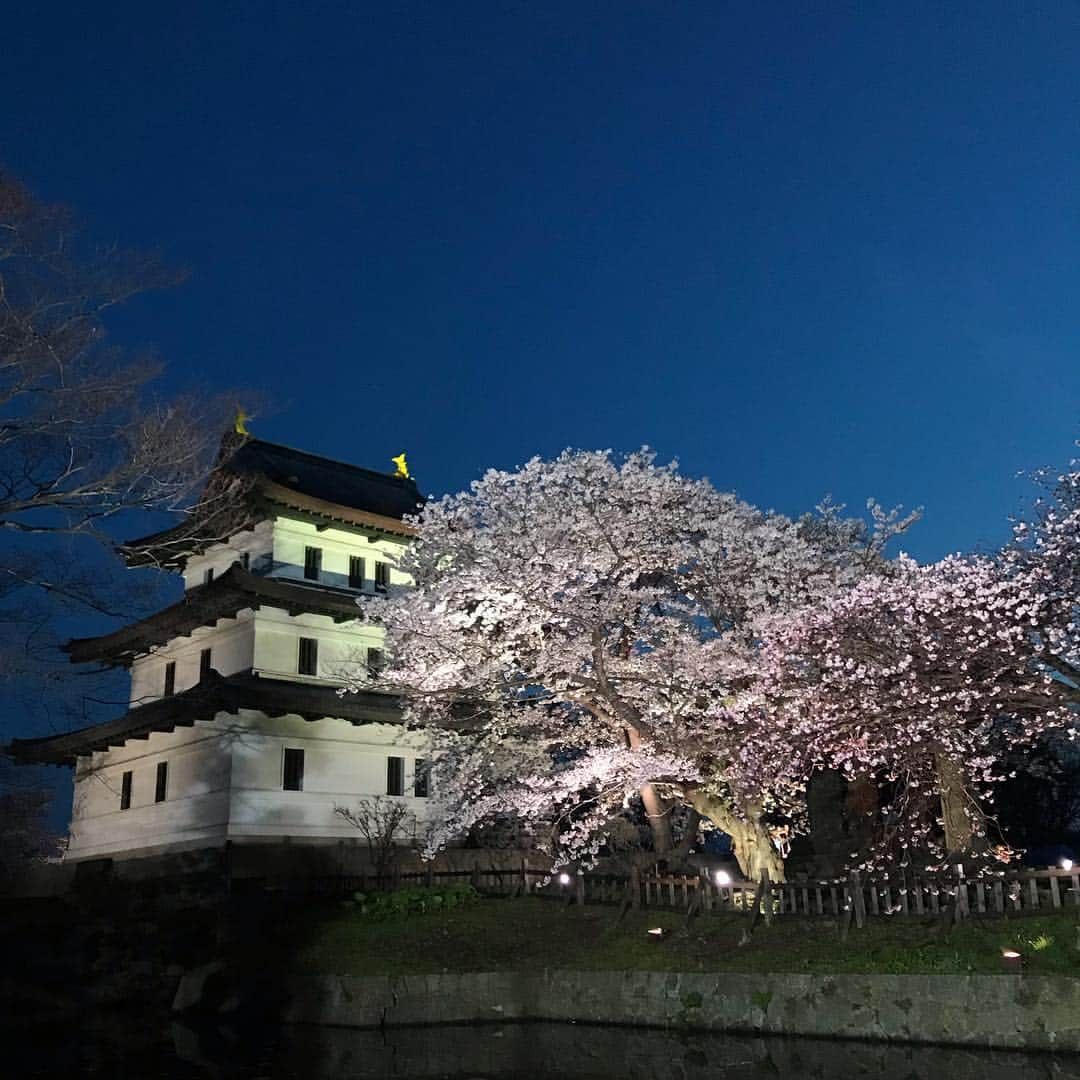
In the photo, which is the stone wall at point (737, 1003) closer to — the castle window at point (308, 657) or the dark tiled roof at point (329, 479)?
the castle window at point (308, 657)

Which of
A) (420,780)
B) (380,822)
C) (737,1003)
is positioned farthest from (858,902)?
(420,780)

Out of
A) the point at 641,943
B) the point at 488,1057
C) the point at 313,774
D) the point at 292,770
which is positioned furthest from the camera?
the point at 313,774

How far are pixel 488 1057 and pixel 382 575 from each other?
913 inches

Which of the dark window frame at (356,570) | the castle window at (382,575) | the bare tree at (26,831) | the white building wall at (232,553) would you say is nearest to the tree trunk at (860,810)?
the castle window at (382,575)

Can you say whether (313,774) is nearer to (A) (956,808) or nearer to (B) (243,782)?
(B) (243,782)

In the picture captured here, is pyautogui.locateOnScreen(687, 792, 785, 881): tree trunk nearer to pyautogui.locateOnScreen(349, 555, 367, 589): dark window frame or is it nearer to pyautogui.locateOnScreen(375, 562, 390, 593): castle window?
pyautogui.locateOnScreen(375, 562, 390, 593): castle window

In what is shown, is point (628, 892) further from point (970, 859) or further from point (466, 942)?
point (970, 859)

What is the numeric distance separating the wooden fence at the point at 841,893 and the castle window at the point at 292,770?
7409mm

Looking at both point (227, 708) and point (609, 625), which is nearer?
point (609, 625)

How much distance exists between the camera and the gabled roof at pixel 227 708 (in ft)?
105

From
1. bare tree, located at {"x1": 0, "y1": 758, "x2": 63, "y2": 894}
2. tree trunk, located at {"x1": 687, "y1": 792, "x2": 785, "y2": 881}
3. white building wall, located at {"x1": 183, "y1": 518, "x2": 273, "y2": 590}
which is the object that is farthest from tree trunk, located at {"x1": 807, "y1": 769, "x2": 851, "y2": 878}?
bare tree, located at {"x1": 0, "y1": 758, "x2": 63, "y2": 894}

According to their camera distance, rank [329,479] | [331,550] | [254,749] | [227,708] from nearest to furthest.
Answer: [227,708] < [254,749] < [331,550] < [329,479]

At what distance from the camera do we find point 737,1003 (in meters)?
19.0

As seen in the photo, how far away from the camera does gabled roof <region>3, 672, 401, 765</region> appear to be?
32.0m
